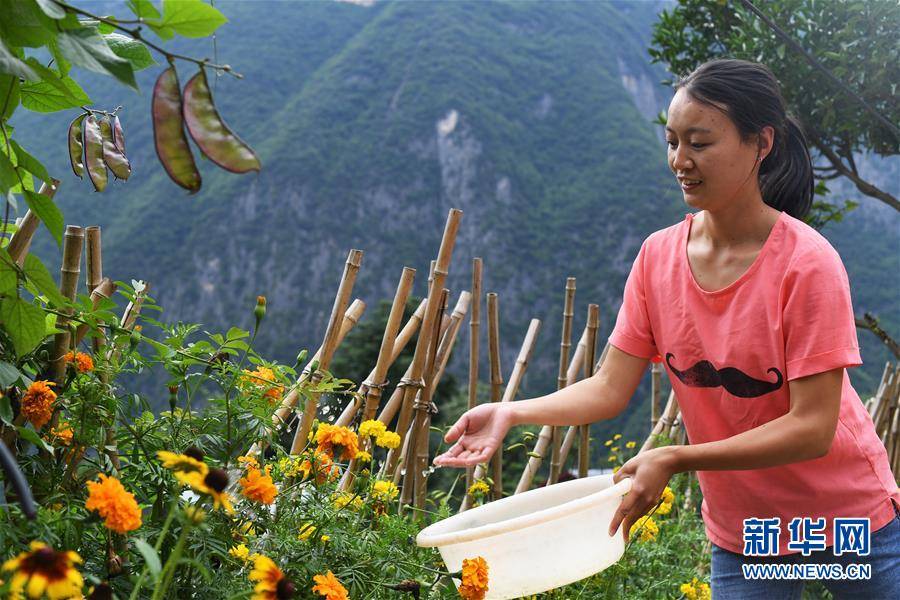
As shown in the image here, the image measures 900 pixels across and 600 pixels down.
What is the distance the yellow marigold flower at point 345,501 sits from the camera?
4.20ft

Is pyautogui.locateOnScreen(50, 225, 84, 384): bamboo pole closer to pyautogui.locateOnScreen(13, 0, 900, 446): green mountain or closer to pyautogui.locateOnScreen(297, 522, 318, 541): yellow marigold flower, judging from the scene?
pyautogui.locateOnScreen(297, 522, 318, 541): yellow marigold flower

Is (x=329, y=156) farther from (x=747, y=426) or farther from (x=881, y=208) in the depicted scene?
(x=747, y=426)

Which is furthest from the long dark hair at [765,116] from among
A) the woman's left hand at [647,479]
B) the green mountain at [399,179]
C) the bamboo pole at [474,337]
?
the green mountain at [399,179]

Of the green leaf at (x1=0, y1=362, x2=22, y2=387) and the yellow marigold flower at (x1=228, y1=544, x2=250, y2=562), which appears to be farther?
the yellow marigold flower at (x1=228, y1=544, x2=250, y2=562)

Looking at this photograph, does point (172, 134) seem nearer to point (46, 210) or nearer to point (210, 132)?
point (210, 132)

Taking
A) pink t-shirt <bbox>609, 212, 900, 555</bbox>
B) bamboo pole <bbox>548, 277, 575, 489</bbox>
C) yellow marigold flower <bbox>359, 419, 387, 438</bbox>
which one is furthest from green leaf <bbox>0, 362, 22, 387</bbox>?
bamboo pole <bbox>548, 277, 575, 489</bbox>

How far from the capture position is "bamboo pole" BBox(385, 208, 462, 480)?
1.86 m

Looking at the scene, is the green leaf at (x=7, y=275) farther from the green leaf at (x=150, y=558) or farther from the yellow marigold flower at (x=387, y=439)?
the yellow marigold flower at (x=387, y=439)

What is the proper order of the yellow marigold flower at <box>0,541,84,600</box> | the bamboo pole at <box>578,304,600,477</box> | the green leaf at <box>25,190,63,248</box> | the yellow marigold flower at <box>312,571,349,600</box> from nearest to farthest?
the yellow marigold flower at <box>0,541,84,600</box> < the green leaf at <box>25,190,63,248</box> < the yellow marigold flower at <box>312,571,349,600</box> < the bamboo pole at <box>578,304,600,477</box>

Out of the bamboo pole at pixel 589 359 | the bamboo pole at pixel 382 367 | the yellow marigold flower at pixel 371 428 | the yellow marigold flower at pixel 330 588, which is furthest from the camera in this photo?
the bamboo pole at pixel 589 359

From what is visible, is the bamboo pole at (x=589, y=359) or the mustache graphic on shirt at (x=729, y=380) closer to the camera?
the mustache graphic on shirt at (x=729, y=380)

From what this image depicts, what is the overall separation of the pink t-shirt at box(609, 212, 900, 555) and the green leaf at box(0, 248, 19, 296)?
835 mm

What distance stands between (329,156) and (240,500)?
3571cm

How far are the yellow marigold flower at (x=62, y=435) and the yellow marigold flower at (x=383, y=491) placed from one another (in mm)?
539
